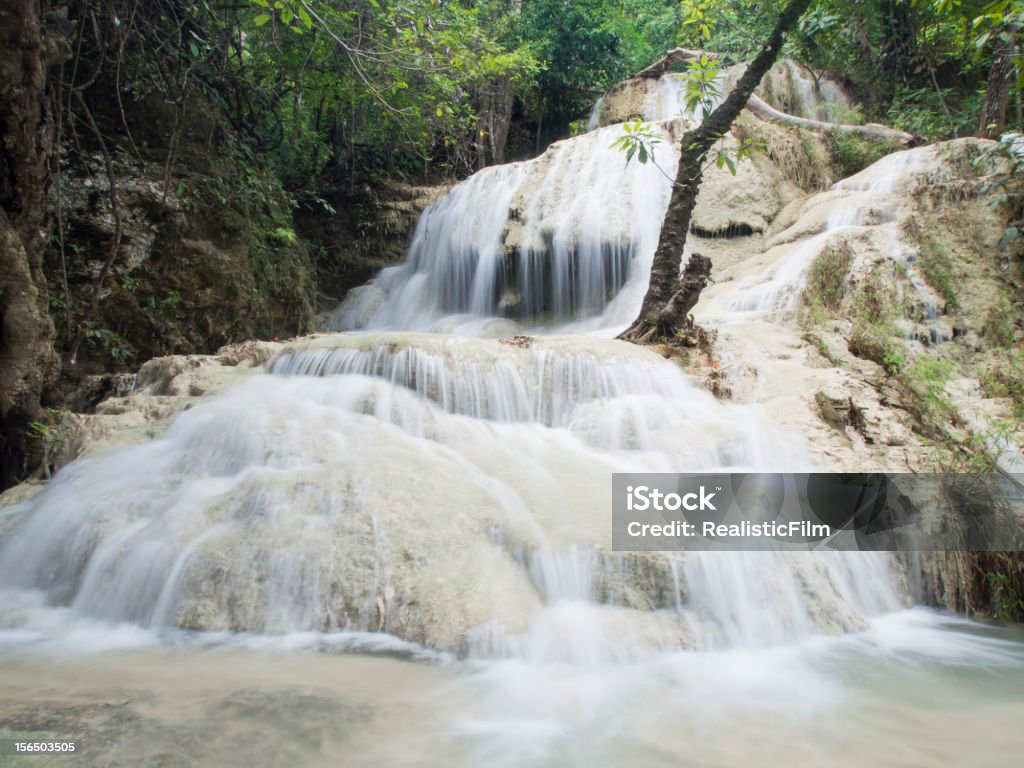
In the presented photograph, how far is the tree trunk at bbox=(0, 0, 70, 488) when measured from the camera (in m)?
3.21

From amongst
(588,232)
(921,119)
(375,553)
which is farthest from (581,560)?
(921,119)

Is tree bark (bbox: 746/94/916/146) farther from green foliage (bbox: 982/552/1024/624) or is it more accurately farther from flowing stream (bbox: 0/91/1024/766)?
green foliage (bbox: 982/552/1024/624)

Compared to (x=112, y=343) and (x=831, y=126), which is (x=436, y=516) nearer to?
(x=112, y=343)

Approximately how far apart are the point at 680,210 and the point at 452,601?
465 cm

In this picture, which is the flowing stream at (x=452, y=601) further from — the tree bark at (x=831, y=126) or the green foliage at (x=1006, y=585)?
the tree bark at (x=831, y=126)

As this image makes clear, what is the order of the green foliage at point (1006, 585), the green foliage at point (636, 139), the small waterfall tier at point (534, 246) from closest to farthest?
the green foliage at point (1006, 585) → the green foliage at point (636, 139) → the small waterfall tier at point (534, 246)

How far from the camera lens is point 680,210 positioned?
5949 mm

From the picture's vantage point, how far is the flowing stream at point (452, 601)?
6.09ft

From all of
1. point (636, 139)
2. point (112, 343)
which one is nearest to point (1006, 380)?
point (636, 139)

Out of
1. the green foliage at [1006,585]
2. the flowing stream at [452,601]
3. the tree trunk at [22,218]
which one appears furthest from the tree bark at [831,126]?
the tree trunk at [22,218]

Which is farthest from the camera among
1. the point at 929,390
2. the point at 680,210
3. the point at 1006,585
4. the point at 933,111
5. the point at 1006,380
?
the point at 933,111

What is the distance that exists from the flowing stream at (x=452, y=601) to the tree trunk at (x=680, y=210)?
88 cm

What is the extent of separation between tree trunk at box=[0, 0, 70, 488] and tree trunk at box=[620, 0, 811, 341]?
465 cm

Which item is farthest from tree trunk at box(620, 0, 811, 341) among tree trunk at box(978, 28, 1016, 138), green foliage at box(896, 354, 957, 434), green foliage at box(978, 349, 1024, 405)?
tree trunk at box(978, 28, 1016, 138)
